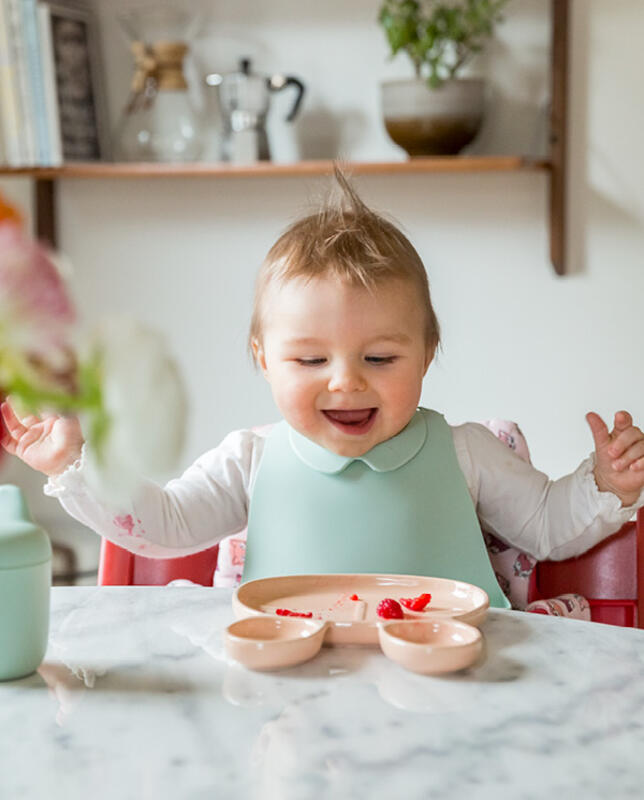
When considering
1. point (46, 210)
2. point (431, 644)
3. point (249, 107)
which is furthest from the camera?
point (46, 210)

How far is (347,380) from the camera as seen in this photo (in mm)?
1225

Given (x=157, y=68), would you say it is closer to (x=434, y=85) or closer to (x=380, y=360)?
(x=434, y=85)

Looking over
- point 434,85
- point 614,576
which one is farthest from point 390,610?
point 434,85

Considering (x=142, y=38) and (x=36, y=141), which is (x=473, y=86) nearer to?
(x=142, y=38)

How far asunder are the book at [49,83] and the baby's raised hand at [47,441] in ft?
3.98

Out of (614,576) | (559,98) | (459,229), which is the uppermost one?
(559,98)

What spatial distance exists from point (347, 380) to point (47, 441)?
1.07 ft

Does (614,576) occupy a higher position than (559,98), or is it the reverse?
(559,98)

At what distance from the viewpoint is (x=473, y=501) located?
135 cm

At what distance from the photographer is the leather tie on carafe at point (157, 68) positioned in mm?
2213

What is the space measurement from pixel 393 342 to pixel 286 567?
279 mm

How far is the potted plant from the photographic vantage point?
6.72ft

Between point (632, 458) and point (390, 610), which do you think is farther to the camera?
point (632, 458)

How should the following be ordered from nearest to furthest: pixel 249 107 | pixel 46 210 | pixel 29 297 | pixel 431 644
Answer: pixel 29 297 < pixel 431 644 < pixel 249 107 < pixel 46 210
